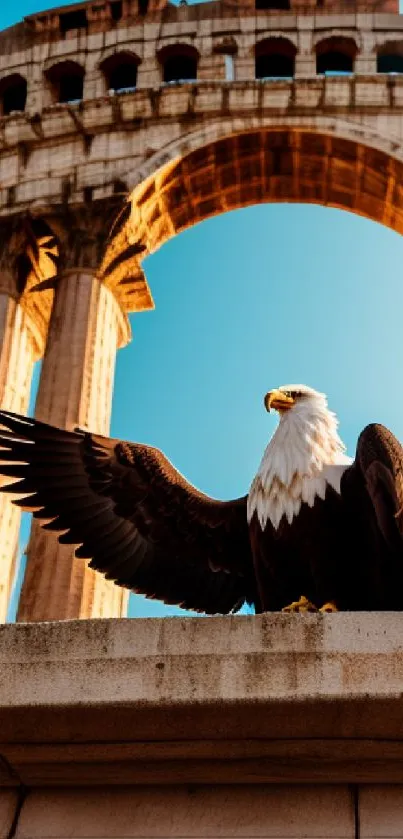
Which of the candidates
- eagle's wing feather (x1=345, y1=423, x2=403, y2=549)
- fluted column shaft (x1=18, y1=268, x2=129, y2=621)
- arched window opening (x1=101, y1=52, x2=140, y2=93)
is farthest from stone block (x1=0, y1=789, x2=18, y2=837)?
arched window opening (x1=101, y1=52, x2=140, y2=93)

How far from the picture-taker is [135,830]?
600cm

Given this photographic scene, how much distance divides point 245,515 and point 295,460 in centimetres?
98

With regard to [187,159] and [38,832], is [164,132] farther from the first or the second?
[38,832]

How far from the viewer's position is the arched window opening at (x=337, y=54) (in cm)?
2478

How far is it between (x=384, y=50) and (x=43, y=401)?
1063 centimetres

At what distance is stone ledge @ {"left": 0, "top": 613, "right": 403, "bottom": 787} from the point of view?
589 cm

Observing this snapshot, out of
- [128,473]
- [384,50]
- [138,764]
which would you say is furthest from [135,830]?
[384,50]

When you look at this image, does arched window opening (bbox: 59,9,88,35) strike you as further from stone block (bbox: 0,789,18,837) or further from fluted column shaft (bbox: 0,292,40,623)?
stone block (bbox: 0,789,18,837)

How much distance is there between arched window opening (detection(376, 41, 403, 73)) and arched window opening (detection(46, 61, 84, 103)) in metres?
6.18

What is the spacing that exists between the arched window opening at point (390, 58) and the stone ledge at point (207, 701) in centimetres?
2053

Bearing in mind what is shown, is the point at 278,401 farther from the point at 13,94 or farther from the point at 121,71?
the point at 13,94

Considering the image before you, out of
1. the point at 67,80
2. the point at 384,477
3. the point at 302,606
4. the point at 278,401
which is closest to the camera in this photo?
the point at 384,477

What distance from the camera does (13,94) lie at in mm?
26234

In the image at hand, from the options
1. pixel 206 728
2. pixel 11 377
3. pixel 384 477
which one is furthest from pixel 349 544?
pixel 11 377
